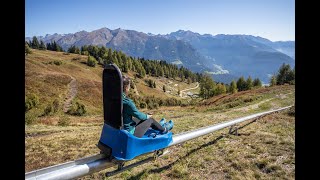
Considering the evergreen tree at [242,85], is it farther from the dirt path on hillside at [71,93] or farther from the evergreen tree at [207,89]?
the dirt path on hillside at [71,93]

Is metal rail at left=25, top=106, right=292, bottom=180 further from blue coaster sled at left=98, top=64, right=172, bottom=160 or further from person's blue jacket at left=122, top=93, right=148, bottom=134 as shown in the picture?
person's blue jacket at left=122, top=93, right=148, bottom=134

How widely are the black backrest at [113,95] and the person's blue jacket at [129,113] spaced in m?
0.37

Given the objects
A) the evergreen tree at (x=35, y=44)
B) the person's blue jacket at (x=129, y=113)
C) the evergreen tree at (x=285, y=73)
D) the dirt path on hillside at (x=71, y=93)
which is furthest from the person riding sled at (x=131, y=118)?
the evergreen tree at (x=35, y=44)

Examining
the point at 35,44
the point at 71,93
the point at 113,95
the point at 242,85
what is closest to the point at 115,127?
the point at 113,95

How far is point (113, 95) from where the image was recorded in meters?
6.07

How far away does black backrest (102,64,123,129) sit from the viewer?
19.4 ft

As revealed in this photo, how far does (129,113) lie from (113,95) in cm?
75

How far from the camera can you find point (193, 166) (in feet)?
29.0

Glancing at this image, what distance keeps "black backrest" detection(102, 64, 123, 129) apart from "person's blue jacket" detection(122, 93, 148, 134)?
1.22 feet

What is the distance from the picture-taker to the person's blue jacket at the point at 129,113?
21.2ft

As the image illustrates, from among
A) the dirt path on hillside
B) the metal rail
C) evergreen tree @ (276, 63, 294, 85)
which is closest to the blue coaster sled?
the metal rail
